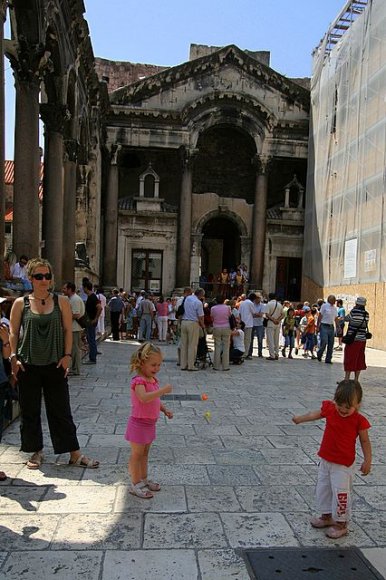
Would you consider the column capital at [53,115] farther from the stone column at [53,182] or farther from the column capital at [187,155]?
the column capital at [187,155]

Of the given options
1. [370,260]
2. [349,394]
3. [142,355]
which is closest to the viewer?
[349,394]

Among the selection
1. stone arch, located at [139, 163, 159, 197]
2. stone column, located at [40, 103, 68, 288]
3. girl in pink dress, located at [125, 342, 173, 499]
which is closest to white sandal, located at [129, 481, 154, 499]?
girl in pink dress, located at [125, 342, 173, 499]

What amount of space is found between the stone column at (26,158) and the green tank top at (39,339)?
7523mm

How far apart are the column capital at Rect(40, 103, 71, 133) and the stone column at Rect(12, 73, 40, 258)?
2848 millimetres

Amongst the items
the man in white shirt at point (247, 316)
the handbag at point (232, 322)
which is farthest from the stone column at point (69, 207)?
the handbag at point (232, 322)

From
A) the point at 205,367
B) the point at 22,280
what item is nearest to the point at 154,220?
the point at 205,367

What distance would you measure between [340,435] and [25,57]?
424 inches

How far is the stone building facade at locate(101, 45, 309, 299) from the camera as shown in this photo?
1029 inches

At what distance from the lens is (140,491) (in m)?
4.10

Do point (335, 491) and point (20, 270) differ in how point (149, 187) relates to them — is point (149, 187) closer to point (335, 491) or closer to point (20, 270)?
point (20, 270)

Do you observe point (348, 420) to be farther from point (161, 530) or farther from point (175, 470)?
point (175, 470)

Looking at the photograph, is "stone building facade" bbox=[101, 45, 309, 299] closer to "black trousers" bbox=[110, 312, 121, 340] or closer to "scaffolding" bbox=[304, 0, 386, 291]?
"scaffolding" bbox=[304, 0, 386, 291]

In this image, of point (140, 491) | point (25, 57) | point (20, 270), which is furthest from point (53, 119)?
point (140, 491)

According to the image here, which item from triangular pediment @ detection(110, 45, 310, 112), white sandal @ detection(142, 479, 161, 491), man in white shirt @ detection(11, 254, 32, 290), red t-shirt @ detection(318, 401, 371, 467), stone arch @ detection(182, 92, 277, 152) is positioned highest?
triangular pediment @ detection(110, 45, 310, 112)
